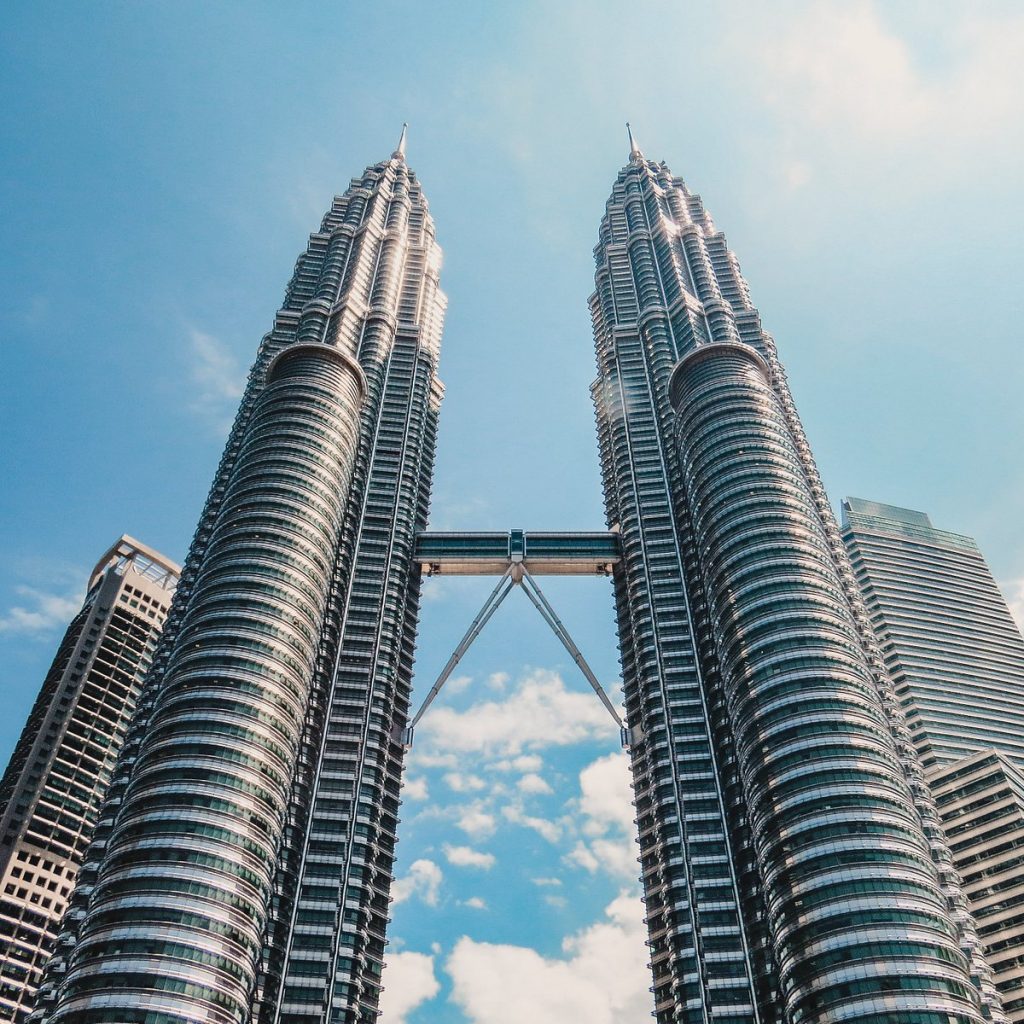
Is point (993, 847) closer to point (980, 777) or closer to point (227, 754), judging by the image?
point (980, 777)

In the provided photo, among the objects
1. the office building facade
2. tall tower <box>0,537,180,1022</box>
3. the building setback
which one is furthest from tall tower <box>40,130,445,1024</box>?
the building setback

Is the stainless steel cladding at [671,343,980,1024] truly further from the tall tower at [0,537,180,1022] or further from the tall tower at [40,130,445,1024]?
the tall tower at [0,537,180,1022]

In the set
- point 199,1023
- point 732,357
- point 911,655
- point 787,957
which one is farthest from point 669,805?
point 911,655

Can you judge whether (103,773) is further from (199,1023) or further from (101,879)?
(199,1023)

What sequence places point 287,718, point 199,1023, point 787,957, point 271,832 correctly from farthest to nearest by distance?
point 287,718 → point 271,832 → point 787,957 → point 199,1023

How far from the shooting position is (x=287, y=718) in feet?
381

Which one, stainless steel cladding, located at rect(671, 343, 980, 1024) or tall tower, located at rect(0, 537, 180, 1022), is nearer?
stainless steel cladding, located at rect(671, 343, 980, 1024)

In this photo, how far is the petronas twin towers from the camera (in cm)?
9144

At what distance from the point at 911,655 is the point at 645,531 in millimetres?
76072

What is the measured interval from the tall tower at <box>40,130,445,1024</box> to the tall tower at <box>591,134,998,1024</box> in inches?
1434

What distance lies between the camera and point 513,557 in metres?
163

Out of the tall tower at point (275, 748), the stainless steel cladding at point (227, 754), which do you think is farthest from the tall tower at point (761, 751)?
the stainless steel cladding at point (227, 754)

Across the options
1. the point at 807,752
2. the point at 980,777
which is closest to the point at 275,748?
the point at 807,752

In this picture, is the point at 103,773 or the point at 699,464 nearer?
the point at 699,464
